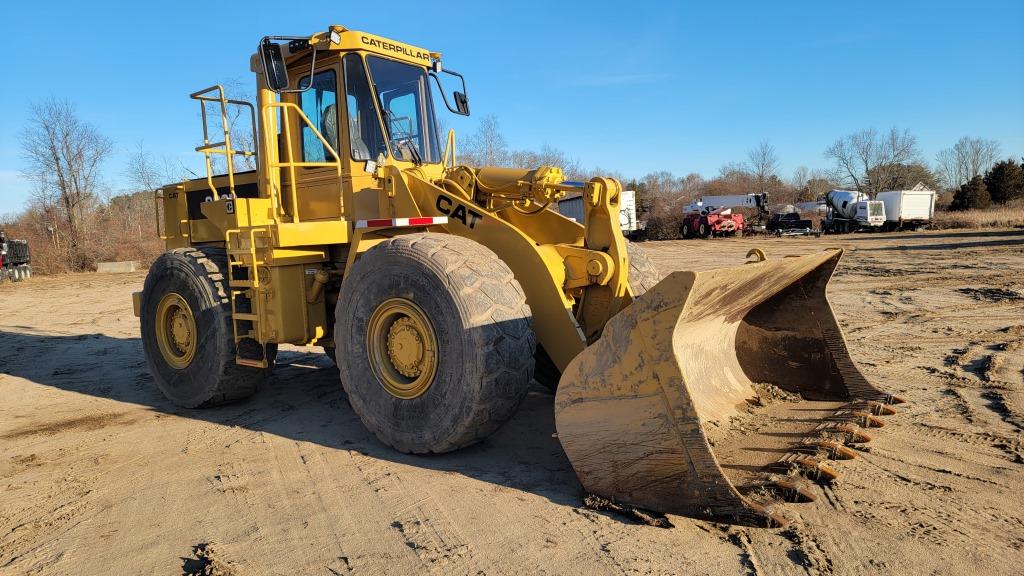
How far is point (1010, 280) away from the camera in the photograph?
12.1 meters

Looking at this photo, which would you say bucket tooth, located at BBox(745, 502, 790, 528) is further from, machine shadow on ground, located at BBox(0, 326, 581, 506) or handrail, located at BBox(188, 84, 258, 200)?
handrail, located at BBox(188, 84, 258, 200)

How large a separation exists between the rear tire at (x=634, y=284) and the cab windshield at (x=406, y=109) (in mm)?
1963

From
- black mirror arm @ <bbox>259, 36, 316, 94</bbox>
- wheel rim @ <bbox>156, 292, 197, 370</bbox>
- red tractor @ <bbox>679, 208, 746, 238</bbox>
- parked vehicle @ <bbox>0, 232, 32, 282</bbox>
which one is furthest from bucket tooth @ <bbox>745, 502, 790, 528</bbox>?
red tractor @ <bbox>679, 208, 746, 238</bbox>

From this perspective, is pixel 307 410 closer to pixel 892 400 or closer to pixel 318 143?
pixel 318 143

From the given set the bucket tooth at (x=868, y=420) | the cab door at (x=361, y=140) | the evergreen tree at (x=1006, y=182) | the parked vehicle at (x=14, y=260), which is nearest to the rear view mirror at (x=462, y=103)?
the cab door at (x=361, y=140)

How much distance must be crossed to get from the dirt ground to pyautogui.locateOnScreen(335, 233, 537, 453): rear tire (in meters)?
0.31

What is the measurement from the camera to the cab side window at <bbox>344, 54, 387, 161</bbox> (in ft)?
17.3

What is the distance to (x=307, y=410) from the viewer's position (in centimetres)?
562

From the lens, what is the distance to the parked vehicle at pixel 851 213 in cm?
3497

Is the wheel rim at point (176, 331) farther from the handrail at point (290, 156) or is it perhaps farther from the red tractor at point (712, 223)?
the red tractor at point (712, 223)

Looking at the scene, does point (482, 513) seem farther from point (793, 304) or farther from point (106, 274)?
point (106, 274)

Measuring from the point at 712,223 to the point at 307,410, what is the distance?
31801 mm

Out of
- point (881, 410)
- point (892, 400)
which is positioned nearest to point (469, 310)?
point (881, 410)

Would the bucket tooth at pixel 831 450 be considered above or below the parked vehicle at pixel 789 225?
below
